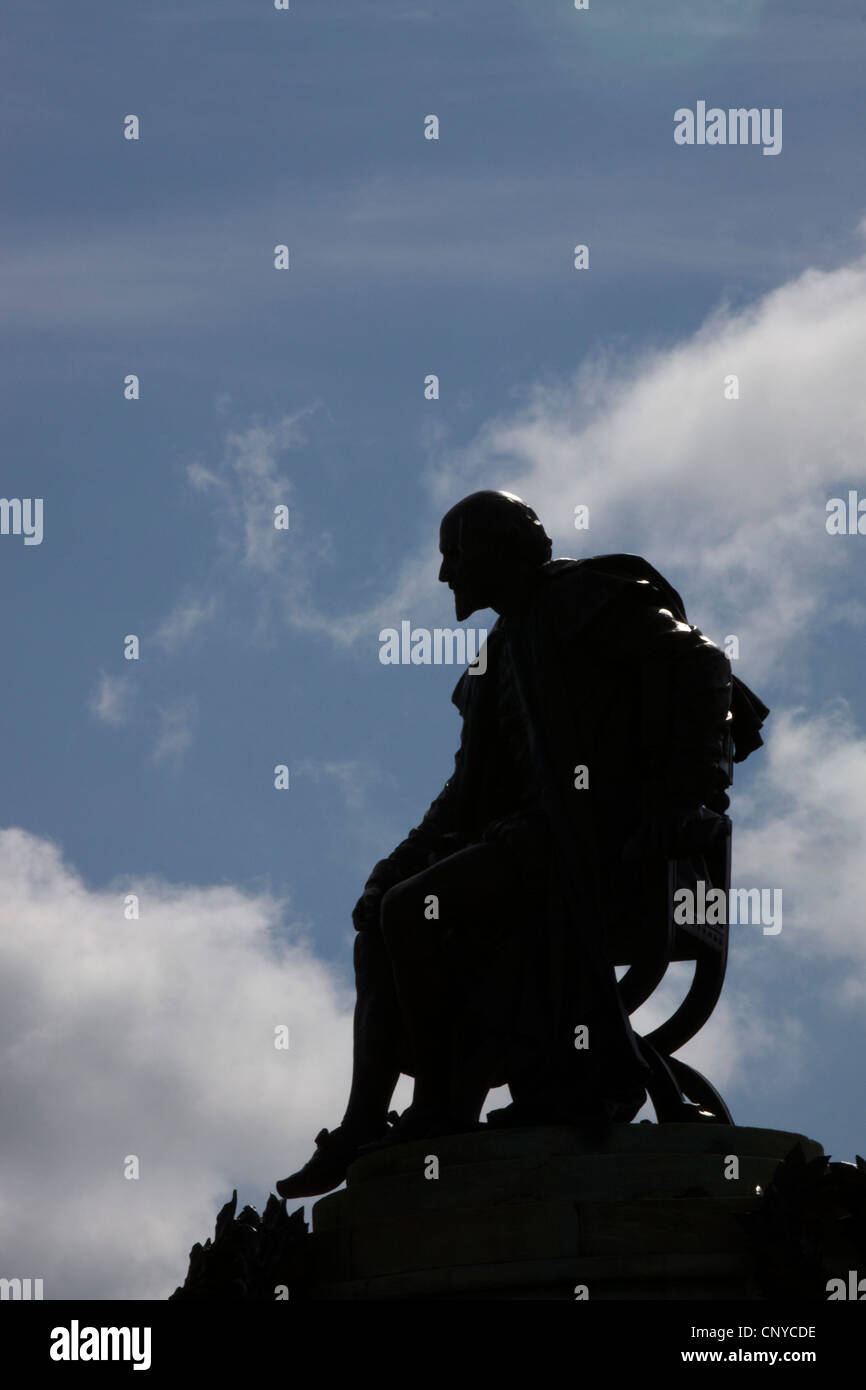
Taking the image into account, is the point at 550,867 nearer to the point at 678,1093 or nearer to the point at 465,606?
the point at 678,1093

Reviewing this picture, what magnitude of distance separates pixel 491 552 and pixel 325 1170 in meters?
4.15

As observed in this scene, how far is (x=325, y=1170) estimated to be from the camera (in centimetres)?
1447

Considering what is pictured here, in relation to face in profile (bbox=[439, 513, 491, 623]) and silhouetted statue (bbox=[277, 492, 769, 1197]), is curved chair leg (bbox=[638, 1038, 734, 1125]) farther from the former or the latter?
face in profile (bbox=[439, 513, 491, 623])

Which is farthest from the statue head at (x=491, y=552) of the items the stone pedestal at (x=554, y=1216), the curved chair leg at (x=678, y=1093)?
the stone pedestal at (x=554, y=1216)

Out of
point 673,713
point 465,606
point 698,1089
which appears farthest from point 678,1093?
point 465,606

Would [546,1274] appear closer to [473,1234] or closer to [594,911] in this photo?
[473,1234]

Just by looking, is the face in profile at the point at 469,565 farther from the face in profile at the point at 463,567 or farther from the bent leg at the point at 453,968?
the bent leg at the point at 453,968

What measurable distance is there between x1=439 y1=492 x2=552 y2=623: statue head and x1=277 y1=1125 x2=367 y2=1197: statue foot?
11.6 feet

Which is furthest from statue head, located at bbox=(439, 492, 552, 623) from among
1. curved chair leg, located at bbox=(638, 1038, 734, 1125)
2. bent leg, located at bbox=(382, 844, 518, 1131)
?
curved chair leg, located at bbox=(638, 1038, 734, 1125)

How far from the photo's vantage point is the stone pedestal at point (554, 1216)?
1197cm

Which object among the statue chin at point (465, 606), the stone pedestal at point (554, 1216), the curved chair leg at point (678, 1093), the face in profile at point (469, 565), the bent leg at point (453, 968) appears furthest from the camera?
the statue chin at point (465, 606)

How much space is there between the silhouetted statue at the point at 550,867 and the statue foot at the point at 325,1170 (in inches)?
0.5
